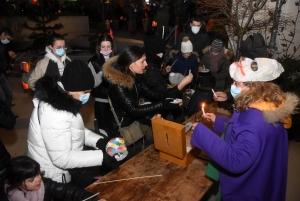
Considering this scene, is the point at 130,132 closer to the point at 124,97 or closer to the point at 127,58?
the point at 124,97

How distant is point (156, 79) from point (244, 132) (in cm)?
245

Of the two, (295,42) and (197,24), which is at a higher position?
(197,24)

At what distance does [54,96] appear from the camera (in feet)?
6.84

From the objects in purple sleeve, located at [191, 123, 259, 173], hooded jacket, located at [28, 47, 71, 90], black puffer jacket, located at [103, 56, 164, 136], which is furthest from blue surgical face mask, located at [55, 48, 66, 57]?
purple sleeve, located at [191, 123, 259, 173]

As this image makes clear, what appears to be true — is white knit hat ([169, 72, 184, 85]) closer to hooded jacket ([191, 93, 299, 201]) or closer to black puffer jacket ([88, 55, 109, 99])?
black puffer jacket ([88, 55, 109, 99])

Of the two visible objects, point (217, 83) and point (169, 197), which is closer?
point (169, 197)

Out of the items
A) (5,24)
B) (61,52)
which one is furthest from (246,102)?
(5,24)

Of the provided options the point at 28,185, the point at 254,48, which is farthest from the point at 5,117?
the point at 254,48

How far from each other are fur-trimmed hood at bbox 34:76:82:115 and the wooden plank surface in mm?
671

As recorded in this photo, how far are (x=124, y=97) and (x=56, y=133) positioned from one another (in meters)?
1.06

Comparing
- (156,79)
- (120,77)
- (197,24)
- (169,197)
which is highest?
(197,24)

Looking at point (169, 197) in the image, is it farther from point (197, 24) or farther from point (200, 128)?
point (197, 24)

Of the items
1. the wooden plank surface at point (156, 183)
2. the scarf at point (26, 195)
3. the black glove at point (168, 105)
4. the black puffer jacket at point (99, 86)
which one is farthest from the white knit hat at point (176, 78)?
the scarf at point (26, 195)

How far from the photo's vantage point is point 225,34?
7.67m
